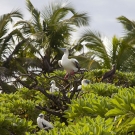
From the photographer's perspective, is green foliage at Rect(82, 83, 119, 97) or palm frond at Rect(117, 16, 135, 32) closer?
green foliage at Rect(82, 83, 119, 97)

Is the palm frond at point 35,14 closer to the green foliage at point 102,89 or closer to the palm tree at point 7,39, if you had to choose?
the palm tree at point 7,39

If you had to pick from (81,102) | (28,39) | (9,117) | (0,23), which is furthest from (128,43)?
(81,102)

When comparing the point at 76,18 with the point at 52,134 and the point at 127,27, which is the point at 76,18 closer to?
the point at 127,27

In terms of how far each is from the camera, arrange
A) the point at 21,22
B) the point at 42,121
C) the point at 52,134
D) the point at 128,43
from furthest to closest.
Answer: the point at 21,22 → the point at 128,43 → the point at 42,121 → the point at 52,134

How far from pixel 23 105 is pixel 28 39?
10.4 metres

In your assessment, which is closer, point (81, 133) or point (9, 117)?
point (81, 133)

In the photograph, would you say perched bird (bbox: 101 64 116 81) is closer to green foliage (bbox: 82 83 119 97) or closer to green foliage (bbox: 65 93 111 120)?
green foliage (bbox: 82 83 119 97)

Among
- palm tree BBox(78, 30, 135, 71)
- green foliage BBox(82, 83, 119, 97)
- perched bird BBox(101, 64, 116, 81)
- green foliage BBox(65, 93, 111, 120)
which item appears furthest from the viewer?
palm tree BBox(78, 30, 135, 71)

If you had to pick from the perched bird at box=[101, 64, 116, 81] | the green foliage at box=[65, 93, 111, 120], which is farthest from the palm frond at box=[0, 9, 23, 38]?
the green foliage at box=[65, 93, 111, 120]

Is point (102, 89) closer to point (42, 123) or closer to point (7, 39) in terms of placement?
point (42, 123)

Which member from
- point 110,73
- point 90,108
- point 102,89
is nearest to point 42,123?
point 102,89

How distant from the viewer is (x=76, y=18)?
647 inches

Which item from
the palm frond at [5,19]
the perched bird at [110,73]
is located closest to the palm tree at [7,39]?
the palm frond at [5,19]

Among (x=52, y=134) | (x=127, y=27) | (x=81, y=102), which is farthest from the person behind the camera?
(x=127, y=27)
